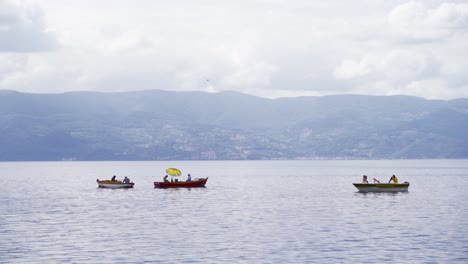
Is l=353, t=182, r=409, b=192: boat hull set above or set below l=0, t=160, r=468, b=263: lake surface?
above

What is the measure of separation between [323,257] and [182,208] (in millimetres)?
52291

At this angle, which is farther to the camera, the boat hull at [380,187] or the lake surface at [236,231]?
the boat hull at [380,187]

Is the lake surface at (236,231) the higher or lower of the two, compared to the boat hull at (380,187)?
lower

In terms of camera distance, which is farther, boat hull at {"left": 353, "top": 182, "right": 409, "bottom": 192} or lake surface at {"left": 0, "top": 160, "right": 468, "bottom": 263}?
boat hull at {"left": 353, "top": 182, "right": 409, "bottom": 192}

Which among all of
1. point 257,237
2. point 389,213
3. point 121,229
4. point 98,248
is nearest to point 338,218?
point 389,213

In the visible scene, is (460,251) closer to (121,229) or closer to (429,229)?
(429,229)

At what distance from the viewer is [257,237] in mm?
67938

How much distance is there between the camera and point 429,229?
244 ft

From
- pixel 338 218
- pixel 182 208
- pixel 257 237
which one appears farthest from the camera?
pixel 182 208

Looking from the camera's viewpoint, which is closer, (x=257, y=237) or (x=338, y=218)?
(x=257, y=237)

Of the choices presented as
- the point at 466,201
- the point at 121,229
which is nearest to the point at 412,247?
the point at 121,229

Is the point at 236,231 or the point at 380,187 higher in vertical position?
the point at 380,187

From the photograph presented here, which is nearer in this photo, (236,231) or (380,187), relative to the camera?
(236,231)

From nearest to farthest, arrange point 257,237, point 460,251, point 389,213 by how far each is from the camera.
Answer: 1. point 460,251
2. point 257,237
3. point 389,213
